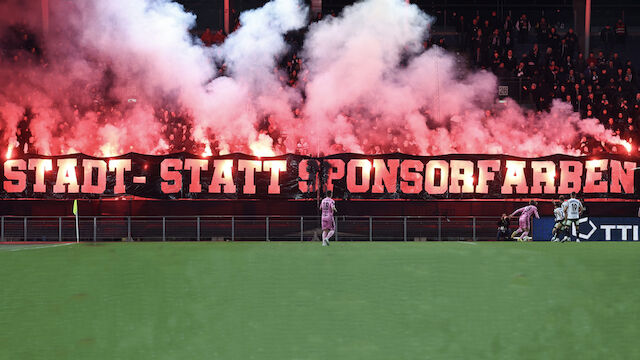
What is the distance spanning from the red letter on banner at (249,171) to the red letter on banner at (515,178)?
31.1 feet

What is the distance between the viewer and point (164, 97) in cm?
2923

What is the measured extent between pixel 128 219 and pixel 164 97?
6.66 metres

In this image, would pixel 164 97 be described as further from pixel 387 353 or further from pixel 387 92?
pixel 387 353

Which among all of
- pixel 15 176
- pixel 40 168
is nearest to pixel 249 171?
pixel 40 168

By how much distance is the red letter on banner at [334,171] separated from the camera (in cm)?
2694

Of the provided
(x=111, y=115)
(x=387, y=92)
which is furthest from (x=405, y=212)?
(x=111, y=115)

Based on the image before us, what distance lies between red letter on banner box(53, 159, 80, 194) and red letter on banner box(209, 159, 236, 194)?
517 cm

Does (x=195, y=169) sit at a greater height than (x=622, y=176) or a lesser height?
greater

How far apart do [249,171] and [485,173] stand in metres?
9.05

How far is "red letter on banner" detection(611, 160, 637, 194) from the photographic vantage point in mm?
27469

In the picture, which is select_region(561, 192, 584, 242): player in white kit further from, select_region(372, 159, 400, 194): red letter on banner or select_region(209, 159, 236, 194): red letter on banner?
select_region(209, 159, 236, 194): red letter on banner

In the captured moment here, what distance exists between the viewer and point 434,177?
2736 cm

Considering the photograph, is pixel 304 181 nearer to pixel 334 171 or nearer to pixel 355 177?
pixel 334 171

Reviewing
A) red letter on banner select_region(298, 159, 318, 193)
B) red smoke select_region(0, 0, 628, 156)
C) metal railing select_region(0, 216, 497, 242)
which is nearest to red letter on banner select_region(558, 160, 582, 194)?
red smoke select_region(0, 0, 628, 156)
